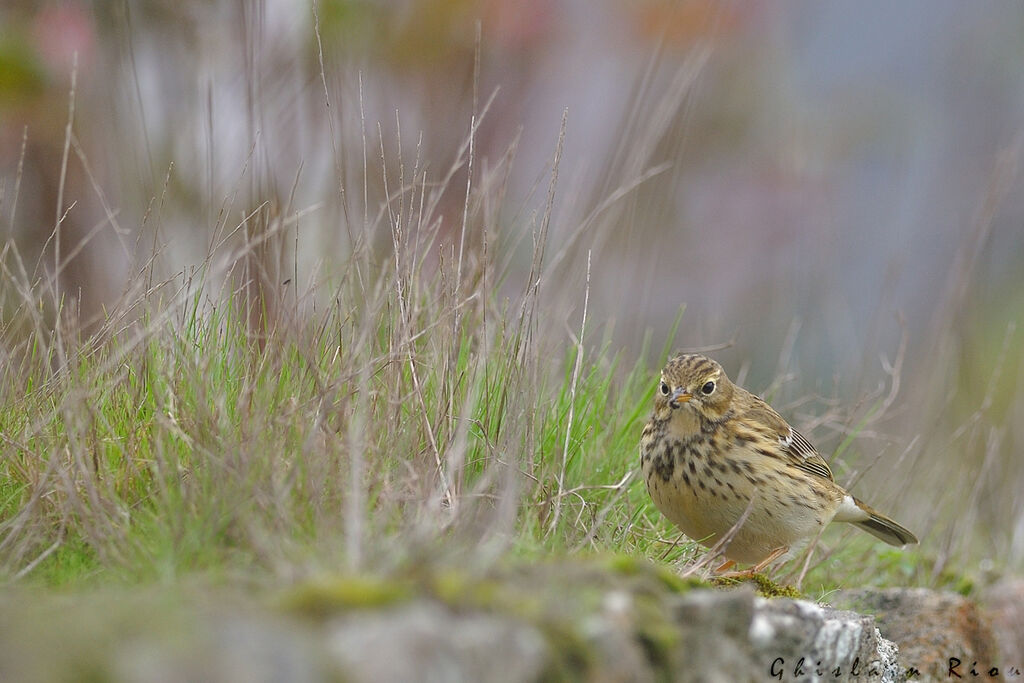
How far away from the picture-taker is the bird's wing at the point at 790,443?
457 centimetres

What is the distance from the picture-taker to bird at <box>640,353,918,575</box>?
159 inches

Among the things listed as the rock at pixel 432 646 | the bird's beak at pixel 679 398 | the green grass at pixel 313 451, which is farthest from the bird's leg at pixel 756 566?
the rock at pixel 432 646

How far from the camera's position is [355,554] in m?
2.18

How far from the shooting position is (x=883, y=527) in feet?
16.2

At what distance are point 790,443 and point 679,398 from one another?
26.7 inches

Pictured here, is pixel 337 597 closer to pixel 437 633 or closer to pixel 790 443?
pixel 437 633

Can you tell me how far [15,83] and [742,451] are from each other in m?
5.23

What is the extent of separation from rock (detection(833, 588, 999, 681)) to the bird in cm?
37

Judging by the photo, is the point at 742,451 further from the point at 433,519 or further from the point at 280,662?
the point at 280,662

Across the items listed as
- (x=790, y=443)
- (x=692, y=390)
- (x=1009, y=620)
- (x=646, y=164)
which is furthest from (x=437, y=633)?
(x=646, y=164)

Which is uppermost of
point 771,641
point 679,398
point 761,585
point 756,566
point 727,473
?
point 771,641

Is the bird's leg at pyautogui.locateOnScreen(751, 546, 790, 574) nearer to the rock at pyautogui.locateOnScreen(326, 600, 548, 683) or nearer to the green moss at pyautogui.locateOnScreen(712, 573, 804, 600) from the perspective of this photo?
the green moss at pyautogui.locateOnScreen(712, 573, 804, 600)

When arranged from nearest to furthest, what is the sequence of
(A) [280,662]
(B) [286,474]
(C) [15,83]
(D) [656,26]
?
(A) [280,662] → (B) [286,474] → (C) [15,83] → (D) [656,26]

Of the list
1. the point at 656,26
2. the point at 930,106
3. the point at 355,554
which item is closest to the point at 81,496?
the point at 355,554
